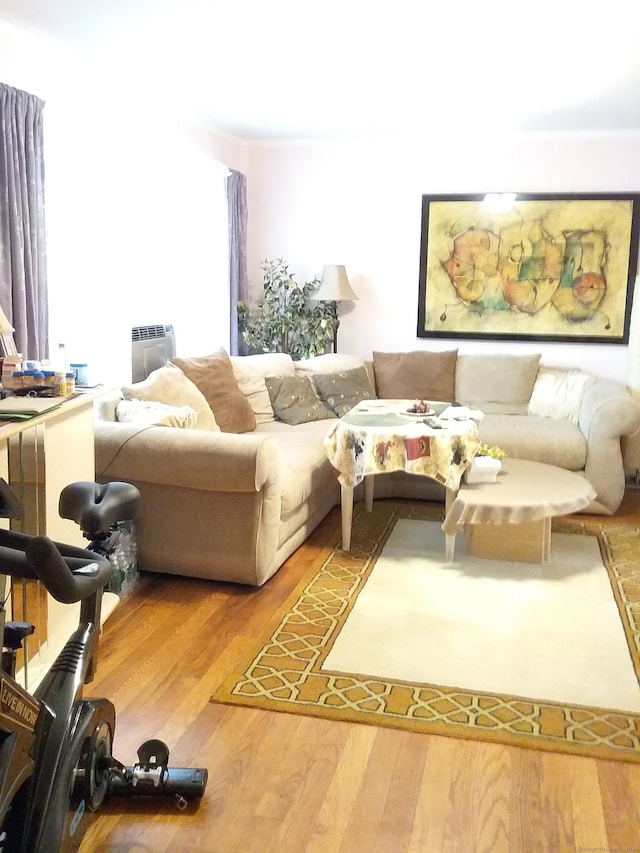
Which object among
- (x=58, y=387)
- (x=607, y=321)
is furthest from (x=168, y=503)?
(x=607, y=321)

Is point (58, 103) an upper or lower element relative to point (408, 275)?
upper

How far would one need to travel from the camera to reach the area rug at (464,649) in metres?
2.45

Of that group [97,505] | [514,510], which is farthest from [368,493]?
[97,505]

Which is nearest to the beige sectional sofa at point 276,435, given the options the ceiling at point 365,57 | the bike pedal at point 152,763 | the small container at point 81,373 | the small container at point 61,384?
the small container at point 81,373

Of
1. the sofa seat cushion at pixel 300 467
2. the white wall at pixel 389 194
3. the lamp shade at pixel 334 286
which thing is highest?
the white wall at pixel 389 194

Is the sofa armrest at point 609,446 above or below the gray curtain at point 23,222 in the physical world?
below

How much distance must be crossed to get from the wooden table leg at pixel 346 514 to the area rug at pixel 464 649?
0.07 m

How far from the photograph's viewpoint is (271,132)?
224 inches

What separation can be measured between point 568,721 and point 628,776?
10.8 inches

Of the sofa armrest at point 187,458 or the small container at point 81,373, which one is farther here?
the sofa armrest at point 187,458

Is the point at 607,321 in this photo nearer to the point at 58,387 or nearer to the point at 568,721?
the point at 568,721

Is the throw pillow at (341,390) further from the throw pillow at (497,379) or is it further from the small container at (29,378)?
the small container at (29,378)

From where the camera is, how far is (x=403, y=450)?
370cm

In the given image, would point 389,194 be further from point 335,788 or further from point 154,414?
point 335,788
